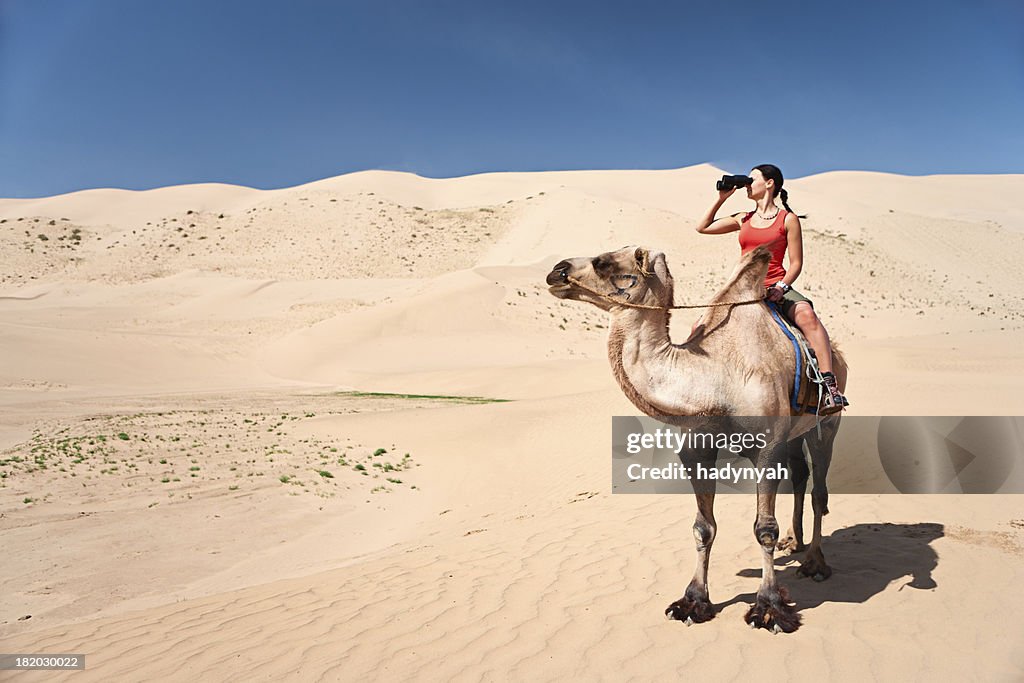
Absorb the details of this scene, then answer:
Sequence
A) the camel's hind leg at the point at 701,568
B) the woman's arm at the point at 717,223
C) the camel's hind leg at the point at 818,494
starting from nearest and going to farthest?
the camel's hind leg at the point at 701,568 → the woman's arm at the point at 717,223 → the camel's hind leg at the point at 818,494

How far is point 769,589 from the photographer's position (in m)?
4.80

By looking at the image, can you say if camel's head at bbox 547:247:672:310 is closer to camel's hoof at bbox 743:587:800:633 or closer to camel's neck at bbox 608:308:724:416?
camel's neck at bbox 608:308:724:416

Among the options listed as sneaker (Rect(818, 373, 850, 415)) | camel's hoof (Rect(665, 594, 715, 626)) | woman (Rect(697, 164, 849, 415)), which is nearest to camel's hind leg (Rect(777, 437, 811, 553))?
sneaker (Rect(818, 373, 850, 415))

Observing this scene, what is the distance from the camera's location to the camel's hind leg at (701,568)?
16.3ft

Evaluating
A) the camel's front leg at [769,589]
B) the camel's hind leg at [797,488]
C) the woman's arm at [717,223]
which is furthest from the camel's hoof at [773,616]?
the woman's arm at [717,223]

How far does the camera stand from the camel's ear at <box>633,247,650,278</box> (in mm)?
4566

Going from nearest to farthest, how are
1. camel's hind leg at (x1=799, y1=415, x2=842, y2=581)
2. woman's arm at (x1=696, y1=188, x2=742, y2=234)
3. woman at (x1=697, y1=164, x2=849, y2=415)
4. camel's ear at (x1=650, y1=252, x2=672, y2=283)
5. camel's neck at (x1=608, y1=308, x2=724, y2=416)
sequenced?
camel's neck at (x1=608, y1=308, x2=724, y2=416)
camel's ear at (x1=650, y1=252, x2=672, y2=283)
woman at (x1=697, y1=164, x2=849, y2=415)
woman's arm at (x1=696, y1=188, x2=742, y2=234)
camel's hind leg at (x1=799, y1=415, x2=842, y2=581)

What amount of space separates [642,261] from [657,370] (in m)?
0.74

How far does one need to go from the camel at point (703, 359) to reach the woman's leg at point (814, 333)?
359 mm

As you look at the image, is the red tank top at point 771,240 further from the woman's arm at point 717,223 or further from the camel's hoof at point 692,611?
the camel's hoof at point 692,611

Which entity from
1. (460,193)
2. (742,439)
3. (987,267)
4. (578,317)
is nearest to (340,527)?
(742,439)

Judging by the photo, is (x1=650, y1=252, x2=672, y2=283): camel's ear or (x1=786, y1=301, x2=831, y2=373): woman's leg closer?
(x1=650, y1=252, x2=672, y2=283): camel's ear

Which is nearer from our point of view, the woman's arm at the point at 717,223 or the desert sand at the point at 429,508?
the desert sand at the point at 429,508

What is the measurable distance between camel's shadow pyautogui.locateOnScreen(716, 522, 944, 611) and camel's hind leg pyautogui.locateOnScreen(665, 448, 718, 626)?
1.11ft
